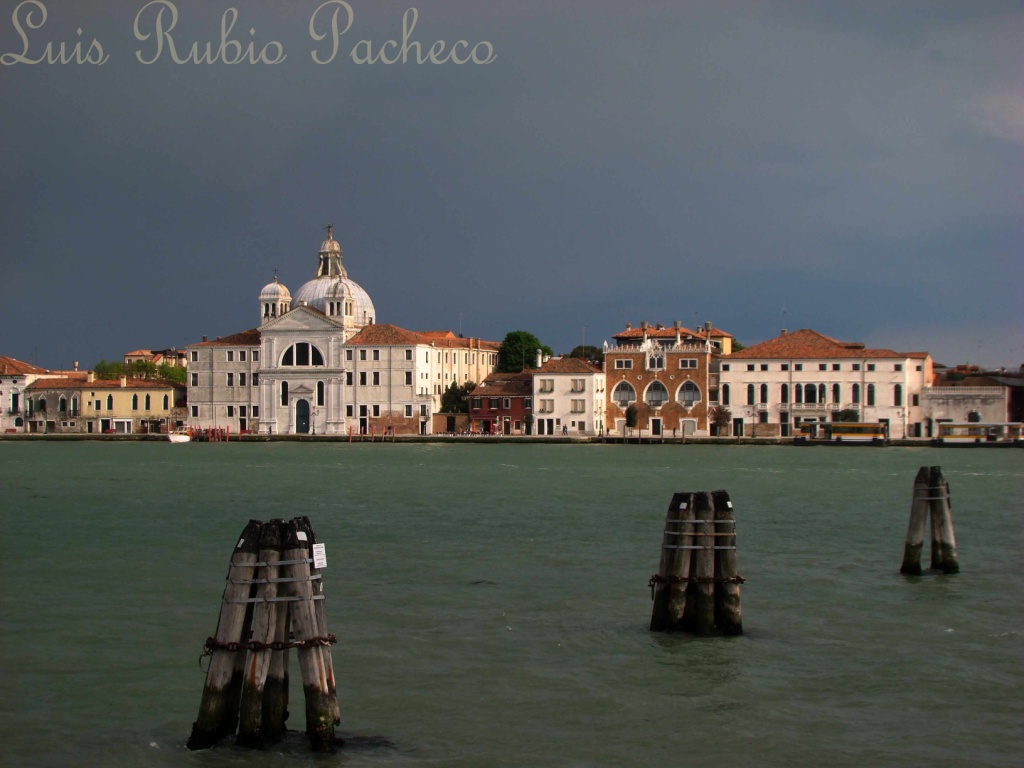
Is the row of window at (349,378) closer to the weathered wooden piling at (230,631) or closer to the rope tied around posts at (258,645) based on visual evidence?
the weathered wooden piling at (230,631)

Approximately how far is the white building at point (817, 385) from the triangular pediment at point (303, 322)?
2080cm

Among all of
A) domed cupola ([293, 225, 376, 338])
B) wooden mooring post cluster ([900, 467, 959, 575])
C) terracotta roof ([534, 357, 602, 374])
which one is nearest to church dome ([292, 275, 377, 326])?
domed cupola ([293, 225, 376, 338])

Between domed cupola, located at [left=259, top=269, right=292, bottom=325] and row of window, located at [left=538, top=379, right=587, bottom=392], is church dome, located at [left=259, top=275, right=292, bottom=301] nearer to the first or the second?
domed cupola, located at [left=259, top=269, right=292, bottom=325]

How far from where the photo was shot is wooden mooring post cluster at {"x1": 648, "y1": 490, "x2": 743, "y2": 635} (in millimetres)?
10000

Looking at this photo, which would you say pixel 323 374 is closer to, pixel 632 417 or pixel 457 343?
pixel 457 343

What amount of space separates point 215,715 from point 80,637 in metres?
4.08

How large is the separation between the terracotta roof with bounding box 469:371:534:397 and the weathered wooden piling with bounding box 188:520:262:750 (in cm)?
5764

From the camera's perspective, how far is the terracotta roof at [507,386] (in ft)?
217

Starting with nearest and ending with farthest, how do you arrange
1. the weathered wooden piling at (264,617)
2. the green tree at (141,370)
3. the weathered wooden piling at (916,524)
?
the weathered wooden piling at (264,617)
the weathered wooden piling at (916,524)
the green tree at (141,370)

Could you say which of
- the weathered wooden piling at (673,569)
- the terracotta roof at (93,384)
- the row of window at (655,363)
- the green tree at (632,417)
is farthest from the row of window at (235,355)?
the weathered wooden piling at (673,569)

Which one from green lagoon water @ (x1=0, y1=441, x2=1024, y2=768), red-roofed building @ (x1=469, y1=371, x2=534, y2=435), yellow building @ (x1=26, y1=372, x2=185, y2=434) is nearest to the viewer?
green lagoon water @ (x1=0, y1=441, x2=1024, y2=768)

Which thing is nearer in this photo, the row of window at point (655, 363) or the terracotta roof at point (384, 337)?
the row of window at point (655, 363)

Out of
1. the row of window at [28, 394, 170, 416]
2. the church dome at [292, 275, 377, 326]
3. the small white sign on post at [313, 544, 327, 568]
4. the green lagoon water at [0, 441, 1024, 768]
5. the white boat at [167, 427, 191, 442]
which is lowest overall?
the green lagoon water at [0, 441, 1024, 768]

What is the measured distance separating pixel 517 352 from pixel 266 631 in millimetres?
70727
